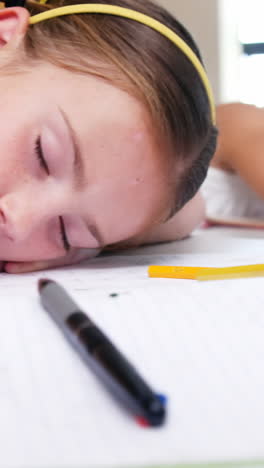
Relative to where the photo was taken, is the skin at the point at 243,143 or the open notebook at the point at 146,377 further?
the skin at the point at 243,143

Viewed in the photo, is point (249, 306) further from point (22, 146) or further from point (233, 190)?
point (233, 190)

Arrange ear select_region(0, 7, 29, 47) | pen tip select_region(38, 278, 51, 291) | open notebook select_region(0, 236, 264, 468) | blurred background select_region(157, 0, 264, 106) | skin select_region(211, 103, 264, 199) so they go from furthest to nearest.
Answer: blurred background select_region(157, 0, 264, 106) → skin select_region(211, 103, 264, 199) → ear select_region(0, 7, 29, 47) → pen tip select_region(38, 278, 51, 291) → open notebook select_region(0, 236, 264, 468)

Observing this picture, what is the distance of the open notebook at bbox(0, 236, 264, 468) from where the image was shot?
220 mm

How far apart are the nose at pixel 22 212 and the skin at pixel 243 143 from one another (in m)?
0.68

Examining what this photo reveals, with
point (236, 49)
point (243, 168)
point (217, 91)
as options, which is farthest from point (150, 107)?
point (236, 49)

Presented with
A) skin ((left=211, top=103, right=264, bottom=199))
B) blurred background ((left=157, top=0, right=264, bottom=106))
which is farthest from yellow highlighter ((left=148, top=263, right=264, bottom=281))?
blurred background ((left=157, top=0, right=264, bottom=106))

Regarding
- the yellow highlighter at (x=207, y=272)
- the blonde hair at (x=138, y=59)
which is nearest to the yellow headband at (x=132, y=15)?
the blonde hair at (x=138, y=59)

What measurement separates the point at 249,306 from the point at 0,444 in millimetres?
268

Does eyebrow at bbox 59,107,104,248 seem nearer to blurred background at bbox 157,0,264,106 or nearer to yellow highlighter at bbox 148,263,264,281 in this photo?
yellow highlighter at bbox 148,263,264,281

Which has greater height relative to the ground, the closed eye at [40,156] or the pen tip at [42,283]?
the closed eye at [40,156]

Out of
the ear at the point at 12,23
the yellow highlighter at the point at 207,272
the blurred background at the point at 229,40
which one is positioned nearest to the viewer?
the yellow highlighter at the point at 207,272

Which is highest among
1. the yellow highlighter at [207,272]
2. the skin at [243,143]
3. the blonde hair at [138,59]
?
the blonde hair at [138,59]

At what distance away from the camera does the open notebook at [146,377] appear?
22 cm

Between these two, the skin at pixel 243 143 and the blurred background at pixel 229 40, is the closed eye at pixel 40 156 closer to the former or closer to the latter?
the skin at pixel 243 143
